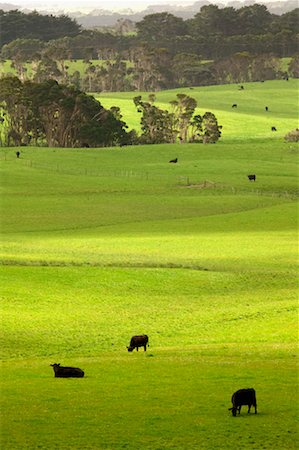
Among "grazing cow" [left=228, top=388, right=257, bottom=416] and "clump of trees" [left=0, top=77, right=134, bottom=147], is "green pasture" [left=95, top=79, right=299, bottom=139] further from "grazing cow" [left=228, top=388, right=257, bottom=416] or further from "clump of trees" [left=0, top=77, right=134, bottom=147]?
"grazing cow" [left=228, top=388, right=257, bottom=416]

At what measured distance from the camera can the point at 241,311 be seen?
45.0m

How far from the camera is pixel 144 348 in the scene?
1453 inches

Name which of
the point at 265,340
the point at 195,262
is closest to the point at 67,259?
the point at 195,262

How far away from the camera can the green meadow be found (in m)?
24.3

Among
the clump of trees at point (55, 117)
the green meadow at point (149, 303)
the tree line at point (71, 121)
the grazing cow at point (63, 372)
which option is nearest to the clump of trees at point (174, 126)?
the tree line at point (71, 121)

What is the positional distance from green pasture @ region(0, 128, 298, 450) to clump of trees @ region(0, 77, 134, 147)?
24.8 m

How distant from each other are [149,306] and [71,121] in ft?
296

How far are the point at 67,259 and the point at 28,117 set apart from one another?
77935 millimetres

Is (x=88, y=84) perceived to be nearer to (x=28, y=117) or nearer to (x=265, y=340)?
(x=28, y=117)

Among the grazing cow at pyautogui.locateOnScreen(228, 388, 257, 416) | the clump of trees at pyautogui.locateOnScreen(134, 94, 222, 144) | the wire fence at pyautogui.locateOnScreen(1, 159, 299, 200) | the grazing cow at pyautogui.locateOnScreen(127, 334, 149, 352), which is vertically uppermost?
the clump of trees at pyautogui.locateOnScreen(134, 94, 222, 144)

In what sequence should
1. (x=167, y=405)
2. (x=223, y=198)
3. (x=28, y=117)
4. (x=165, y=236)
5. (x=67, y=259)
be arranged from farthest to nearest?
1. (x=28, y=117)
2. (x=223, y=198)
3. (x=165, y=236)
4. (x=67, y=259)
5. (x=167, y=405)

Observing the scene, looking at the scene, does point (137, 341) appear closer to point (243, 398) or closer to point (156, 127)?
point (243, 398)

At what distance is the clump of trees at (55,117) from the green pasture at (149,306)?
24824mm

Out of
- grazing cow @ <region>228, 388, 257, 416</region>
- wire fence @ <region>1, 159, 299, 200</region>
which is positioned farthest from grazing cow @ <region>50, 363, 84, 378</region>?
wire fence @ <region>1, 159, 299, 200</region>
